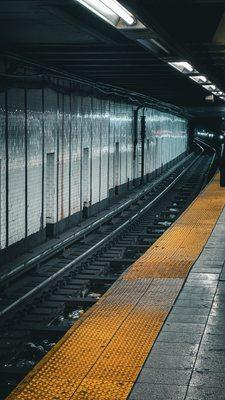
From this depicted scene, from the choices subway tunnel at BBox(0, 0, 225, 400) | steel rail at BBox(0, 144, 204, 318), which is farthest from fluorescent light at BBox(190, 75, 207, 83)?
steel rail at BBox(0, 144, 204, 318)

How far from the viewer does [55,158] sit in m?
15.7

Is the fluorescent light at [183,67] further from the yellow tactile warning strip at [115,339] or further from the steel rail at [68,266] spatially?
the steel rail at [68,266]

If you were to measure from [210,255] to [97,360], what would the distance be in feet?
19.1

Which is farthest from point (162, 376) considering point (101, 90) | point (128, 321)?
point (101, 90)

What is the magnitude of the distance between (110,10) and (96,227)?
39.8ft

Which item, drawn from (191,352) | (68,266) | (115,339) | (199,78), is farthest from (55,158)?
(191,352)

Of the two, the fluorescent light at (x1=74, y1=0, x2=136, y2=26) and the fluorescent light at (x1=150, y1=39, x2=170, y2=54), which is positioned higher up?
the fluorescent light at (x1=150, y1=39, x2=170, y2=54)

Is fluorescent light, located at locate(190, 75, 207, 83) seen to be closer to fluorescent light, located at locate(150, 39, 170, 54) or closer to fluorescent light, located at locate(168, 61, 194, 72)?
fluorescent light, located at locate(168, 61, 194, 72)

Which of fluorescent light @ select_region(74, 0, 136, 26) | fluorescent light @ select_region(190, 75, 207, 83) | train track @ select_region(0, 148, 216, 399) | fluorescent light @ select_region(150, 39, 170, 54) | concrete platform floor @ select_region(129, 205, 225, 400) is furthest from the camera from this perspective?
fluorescent light @ select_region(190, 75, 207, 83)

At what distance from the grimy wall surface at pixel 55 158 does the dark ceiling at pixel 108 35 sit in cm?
121

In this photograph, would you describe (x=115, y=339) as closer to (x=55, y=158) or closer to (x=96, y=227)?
(x=55, y=158)

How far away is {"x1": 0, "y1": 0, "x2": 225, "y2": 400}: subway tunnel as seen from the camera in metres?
6.24

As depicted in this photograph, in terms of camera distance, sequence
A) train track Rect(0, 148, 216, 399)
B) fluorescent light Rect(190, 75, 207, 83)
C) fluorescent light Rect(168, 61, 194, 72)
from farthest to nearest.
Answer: fluorescent light Rect(190, 75, 207, 83)
fluorescent light Rect(168, 61, 194, 72)
train track Rect(0, 148, 216, 399)

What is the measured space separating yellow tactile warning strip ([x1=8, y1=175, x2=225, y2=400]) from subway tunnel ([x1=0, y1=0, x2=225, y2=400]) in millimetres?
21
